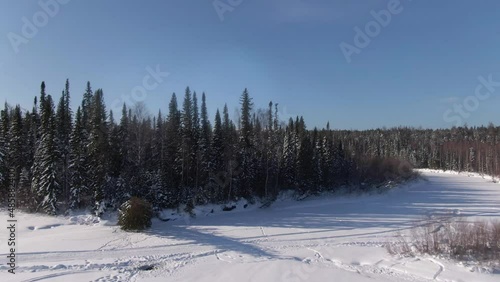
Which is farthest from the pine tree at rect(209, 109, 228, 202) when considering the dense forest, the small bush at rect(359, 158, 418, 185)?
the small bush at rect(359, 158, 418, 185)

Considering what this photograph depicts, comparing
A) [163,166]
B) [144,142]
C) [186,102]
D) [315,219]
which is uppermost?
[186,102]

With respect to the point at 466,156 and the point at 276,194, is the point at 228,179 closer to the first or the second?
the point at 276,194

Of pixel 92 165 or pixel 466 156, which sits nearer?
pixel 92 165

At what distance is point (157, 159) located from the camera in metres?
42.2

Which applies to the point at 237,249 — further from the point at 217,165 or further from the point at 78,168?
the point at 217,165

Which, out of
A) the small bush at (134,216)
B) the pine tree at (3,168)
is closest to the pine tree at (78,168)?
the pine tree at (3,168)

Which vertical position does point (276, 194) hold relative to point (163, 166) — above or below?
below

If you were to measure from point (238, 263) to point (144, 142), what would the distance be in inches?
1068

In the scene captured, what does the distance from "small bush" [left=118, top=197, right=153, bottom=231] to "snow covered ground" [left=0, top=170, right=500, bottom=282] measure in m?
0.84

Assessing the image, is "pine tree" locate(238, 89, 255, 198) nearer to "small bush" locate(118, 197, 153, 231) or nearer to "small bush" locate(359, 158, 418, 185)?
"small bush" locate(118, 197, 153, 231)

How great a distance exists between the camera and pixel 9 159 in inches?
1619

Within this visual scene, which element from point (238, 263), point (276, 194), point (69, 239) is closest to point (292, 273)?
point (238, 263)

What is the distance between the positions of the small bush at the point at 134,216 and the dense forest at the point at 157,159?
273 inches

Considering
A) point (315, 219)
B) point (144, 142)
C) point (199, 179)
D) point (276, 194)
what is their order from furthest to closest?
point (276, 194), point (199, 179), point (144, 142), point (315, 219)
